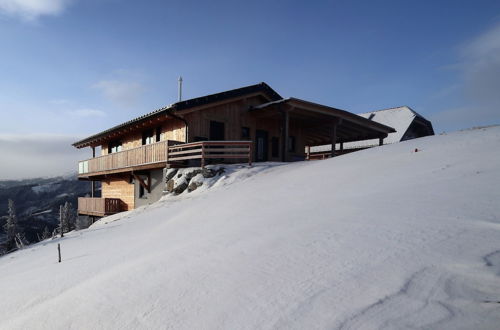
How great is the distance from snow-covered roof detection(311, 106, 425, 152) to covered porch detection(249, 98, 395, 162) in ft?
12.7

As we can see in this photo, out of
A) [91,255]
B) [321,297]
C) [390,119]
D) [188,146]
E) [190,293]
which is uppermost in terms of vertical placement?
[390,119]

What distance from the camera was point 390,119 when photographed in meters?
28.4

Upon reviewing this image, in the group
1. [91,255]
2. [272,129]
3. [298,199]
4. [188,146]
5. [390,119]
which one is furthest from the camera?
[390,119]

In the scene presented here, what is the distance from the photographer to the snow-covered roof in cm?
2619

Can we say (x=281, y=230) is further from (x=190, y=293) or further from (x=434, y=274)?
(x=434, y=274)

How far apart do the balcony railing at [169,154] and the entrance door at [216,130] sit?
1.94 ft

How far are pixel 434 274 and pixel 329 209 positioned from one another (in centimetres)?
255

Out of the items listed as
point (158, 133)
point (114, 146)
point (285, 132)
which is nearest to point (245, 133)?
point (285, 132)

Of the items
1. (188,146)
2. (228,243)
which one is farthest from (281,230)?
(188,146)

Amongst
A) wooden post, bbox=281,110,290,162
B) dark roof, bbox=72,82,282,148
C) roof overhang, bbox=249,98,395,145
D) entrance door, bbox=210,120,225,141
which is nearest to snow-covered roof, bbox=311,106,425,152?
roof overhang, bbox=249,98,395,145

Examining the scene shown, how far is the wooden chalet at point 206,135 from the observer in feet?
47.1

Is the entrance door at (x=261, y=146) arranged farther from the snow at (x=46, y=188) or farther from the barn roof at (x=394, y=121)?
the snow at (x=46, y=188)

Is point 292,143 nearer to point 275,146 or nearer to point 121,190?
point 275,146

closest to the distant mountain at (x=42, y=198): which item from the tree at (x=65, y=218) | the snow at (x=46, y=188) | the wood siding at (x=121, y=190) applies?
the snow at (x=46, y=188)
